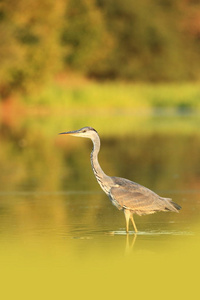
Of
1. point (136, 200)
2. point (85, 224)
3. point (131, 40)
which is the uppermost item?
point (136, 200)

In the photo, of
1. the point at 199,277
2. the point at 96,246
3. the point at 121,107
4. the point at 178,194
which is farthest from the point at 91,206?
the point at 121,107

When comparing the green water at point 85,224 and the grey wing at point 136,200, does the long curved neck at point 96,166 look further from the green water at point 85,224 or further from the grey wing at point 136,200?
the green water at point 85,224

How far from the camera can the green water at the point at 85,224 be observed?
22.8ft

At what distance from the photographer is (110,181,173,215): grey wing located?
8672 millimetres

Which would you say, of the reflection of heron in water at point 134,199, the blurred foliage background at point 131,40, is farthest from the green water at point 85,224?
the blurred foliage background at point 131,40

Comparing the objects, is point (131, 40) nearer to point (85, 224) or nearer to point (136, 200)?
point (85, 224)

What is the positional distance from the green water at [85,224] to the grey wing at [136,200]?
294 mm

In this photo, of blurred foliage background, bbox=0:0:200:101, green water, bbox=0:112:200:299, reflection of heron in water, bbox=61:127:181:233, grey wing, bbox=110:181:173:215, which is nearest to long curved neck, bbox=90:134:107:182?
reflection of heron in water, bbox=61:127:181:233

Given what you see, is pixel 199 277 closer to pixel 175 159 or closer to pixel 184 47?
pixel 175 159

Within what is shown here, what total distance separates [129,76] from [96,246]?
67574 mm

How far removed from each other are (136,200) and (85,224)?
3.55ft

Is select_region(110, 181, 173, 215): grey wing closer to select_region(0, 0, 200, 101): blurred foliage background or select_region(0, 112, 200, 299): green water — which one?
select_region(0, 112, 200, 299): green water

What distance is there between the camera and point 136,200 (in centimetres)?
870

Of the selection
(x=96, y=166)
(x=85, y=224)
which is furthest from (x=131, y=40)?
(x=96, y=166)
